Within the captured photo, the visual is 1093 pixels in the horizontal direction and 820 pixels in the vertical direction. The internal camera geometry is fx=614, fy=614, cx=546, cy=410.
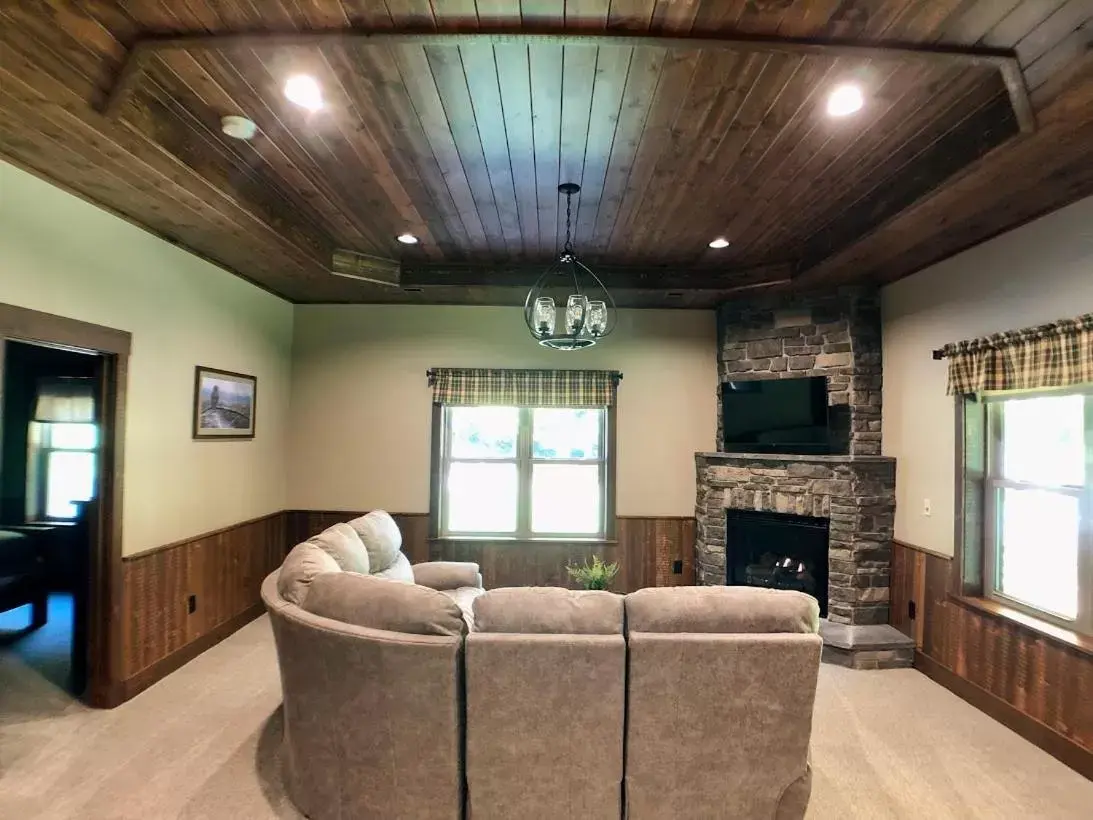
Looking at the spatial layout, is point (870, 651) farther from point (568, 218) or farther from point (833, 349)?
point (568, 218)

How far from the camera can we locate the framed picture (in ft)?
13.7

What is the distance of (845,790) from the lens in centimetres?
269

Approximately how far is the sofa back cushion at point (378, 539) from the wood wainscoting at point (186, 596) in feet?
3.98

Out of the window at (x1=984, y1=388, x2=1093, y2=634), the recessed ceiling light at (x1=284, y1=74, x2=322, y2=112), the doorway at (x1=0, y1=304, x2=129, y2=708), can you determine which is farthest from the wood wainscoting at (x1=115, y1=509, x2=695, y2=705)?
the recessed ceiling light at (x1=284, y1=74, x2=322, y2=112)

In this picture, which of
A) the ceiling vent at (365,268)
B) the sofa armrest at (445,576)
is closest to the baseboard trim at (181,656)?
the sofa armrest at (445,576)

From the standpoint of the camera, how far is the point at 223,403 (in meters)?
4.47

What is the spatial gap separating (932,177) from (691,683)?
251 centimetres

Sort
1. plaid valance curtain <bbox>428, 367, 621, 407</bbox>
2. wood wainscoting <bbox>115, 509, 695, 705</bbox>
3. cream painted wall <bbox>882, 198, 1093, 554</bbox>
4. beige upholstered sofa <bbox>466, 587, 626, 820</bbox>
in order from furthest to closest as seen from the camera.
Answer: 1. plaid valance curtain <bbox>428, 367, 621, 407</bbox>
2. wood wainscoting <bbox>115, 509, 695, 705</bbox>
3. cream painted wall <bbox>882, 198, 1093, 554</bbox>
4. beige upholstered sofa <bbox>466, 587, 626, 820</bbox>

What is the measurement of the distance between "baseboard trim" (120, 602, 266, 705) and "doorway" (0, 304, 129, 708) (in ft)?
0.34

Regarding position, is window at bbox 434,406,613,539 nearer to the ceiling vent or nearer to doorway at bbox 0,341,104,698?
the ceiling vent

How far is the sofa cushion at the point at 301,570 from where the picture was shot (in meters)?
2.60

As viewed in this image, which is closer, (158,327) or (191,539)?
(158,327)

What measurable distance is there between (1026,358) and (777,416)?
76.9 inches

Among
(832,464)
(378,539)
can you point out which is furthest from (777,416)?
(378,539)
